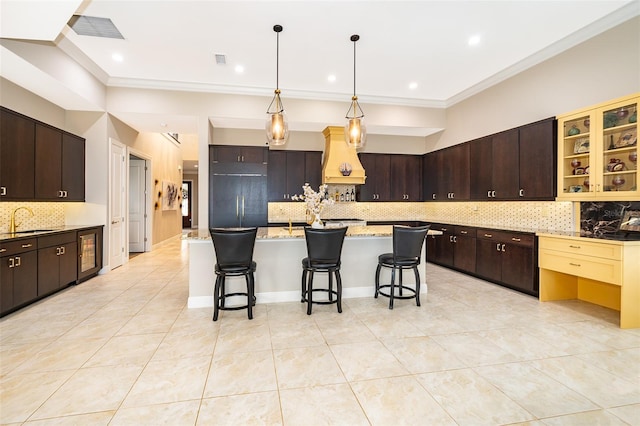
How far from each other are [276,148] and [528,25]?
4630 millimetres

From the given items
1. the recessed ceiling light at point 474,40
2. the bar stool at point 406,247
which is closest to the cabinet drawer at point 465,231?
the bar stool at point 406,247

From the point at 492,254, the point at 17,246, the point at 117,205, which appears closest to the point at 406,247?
the point at 492,254

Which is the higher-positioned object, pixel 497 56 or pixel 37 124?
pixel 497 56

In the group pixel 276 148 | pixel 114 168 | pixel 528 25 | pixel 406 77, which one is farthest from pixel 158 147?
pixel 528 25

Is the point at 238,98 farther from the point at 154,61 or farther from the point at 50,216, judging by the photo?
the point at 50,216

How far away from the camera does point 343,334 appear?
3072 mm

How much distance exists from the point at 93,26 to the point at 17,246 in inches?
A: 110

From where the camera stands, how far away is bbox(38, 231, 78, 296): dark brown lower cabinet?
4.04 meters

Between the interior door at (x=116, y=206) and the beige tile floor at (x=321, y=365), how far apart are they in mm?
2028

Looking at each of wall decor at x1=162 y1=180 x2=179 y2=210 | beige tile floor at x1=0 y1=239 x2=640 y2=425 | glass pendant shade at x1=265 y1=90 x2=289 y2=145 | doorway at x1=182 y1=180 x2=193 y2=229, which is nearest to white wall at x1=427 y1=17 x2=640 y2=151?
beige tile floor at x1=0 y1=239 x2=640 y2=425

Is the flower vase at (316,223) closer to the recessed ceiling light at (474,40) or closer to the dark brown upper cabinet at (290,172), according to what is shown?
the dark brown upper cabinet at (290,172)

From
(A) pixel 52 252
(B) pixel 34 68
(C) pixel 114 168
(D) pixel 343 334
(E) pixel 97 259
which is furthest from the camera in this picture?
(C) pixel 114 168

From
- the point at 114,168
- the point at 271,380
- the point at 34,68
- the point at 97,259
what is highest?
the point at 34,68

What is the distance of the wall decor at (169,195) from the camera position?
30.3 ft
